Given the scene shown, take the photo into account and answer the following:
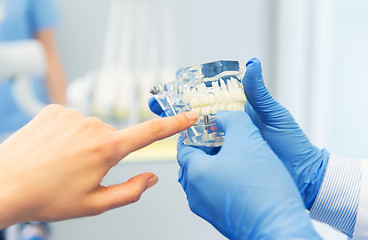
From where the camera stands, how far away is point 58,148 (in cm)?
63

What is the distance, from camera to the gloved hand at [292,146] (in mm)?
807

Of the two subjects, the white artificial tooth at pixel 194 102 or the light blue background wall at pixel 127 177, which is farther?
the light blue background wall at pixel 127 177

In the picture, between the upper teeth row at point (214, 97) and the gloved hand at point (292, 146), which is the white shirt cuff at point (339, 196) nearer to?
the gloved hand at point (292, 146)

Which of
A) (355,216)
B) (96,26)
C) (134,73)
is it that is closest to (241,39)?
(134,73)

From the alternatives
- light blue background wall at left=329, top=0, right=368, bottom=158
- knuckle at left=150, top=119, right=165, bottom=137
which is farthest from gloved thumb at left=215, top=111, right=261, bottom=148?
light blue background wall at left=329, top=0, right=368, bottom=158

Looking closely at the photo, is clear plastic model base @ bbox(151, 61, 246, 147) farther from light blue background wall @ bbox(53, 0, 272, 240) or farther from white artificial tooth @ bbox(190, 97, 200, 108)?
light blue background wall @ bbox(53, 0, 272, 240)

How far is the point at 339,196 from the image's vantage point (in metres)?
0.84

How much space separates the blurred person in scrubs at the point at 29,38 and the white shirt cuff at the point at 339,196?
1.13 m

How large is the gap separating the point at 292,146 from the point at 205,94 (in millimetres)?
263

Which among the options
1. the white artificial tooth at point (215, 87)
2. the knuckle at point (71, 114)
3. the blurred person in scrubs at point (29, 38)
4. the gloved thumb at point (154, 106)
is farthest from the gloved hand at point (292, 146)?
the blurred person in scrubs at point (29, 38)

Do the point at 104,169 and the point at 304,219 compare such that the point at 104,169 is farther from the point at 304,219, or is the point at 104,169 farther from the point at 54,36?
the point at 54,36

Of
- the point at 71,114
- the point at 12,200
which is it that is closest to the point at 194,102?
the point at 71,114

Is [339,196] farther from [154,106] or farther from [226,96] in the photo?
[154,106]

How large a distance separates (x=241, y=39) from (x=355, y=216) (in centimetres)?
135
